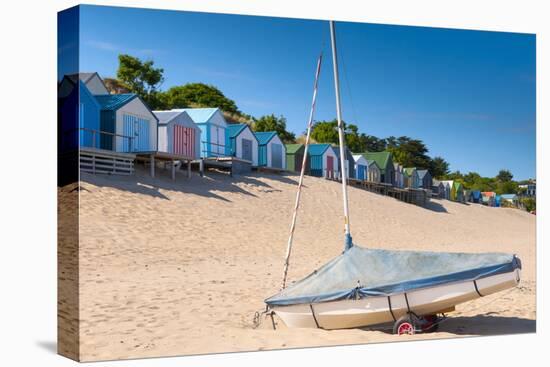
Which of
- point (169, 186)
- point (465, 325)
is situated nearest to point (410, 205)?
point (169, 186)

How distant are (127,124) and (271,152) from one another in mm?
8336

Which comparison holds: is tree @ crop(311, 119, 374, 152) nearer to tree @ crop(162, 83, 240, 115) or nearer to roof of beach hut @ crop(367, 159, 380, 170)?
roof of beach hut @ crop(367, 159, 380, 170)

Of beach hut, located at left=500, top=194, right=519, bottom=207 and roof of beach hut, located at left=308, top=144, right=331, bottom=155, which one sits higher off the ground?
roof of beach hut, located at left=308, top=144, right=331, bottom=155

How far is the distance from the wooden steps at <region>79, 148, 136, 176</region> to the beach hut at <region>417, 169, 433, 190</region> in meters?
8.08

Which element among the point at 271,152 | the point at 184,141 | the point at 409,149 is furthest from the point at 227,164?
the point at 409,149

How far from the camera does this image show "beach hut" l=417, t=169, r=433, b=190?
61.9 ft

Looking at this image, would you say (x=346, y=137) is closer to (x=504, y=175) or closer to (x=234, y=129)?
(x=234, y=129)

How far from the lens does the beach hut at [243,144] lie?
19766 millimetres

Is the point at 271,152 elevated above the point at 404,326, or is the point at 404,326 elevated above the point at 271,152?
the point at 271,152

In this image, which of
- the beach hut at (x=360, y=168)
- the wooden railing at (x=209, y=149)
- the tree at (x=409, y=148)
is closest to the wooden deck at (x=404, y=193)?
the beach hut at (x=360, y=168)

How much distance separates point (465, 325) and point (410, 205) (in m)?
12.8

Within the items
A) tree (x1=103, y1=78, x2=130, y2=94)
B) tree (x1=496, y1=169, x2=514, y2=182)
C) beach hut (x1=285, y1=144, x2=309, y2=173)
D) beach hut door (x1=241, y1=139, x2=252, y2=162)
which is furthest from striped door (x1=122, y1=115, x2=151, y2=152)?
tree (x1=496, y1=169, x2=514, y2=182)

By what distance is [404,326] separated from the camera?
841cm

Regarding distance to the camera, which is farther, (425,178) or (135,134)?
(425,178)
